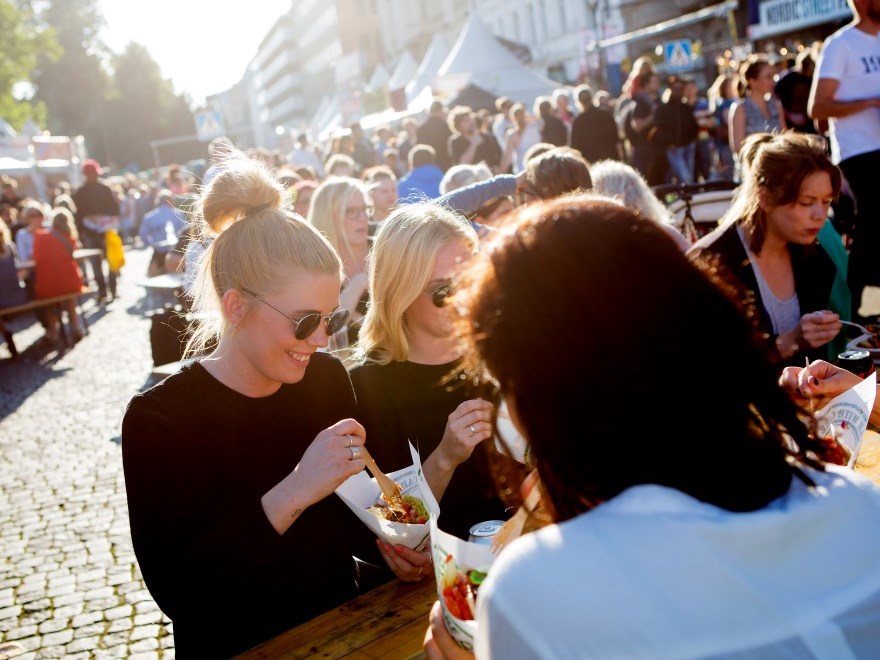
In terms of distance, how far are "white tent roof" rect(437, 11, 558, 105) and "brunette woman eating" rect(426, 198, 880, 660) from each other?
71.4ft

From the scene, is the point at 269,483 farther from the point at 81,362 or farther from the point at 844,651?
the point at 81,362

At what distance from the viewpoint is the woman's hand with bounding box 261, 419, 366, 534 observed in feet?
6.43

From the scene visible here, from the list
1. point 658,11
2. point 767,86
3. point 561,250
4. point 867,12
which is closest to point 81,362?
point 767,86

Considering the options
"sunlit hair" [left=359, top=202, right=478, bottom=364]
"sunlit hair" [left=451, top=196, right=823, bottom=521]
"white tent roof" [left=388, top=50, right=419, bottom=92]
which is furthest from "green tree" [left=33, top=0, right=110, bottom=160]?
"sunlit hair" [left=451, top=196, right=823, bottom=521]

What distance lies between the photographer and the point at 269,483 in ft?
7.54

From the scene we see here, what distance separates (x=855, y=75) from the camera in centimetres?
543


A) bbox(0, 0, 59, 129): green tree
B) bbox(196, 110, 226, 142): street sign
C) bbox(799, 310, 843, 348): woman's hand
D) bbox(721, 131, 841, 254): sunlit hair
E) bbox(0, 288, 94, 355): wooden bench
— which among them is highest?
bbox(0, 0, 59, 129): green tree

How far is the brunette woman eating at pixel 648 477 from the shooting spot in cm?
101

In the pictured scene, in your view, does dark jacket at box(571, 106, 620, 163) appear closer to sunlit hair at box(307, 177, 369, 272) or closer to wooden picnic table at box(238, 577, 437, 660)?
sunlit hair at box(307, 177, 369, 272)

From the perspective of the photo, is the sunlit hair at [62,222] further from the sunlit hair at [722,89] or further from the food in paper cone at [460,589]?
the food in paper cone at [460,589]

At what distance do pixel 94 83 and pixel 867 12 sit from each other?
238ft

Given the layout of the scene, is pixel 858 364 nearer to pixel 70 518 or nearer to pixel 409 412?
pixel 409 412

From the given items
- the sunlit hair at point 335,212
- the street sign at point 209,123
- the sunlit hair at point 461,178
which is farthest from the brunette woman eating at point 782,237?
the street sign at point 209,123

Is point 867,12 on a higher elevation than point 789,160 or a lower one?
higher
